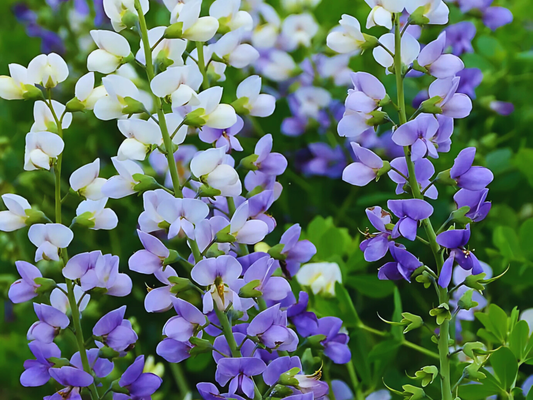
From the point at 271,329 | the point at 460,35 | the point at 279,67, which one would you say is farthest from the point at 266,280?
the point at 279,67

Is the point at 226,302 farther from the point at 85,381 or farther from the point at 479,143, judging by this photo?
the point at 479,143

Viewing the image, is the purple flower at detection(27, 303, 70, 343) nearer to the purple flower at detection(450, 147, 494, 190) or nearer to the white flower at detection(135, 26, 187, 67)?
the white flower at detection(135, 26, 187, 67)

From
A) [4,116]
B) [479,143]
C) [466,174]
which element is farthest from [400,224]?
[4,116]

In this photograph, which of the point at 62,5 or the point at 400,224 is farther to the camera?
the point at 62,5

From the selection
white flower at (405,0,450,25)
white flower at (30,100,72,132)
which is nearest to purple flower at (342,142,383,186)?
white flower at (405,0,450,25)

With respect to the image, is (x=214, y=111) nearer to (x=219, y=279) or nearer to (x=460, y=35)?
(x=219, y=279)
